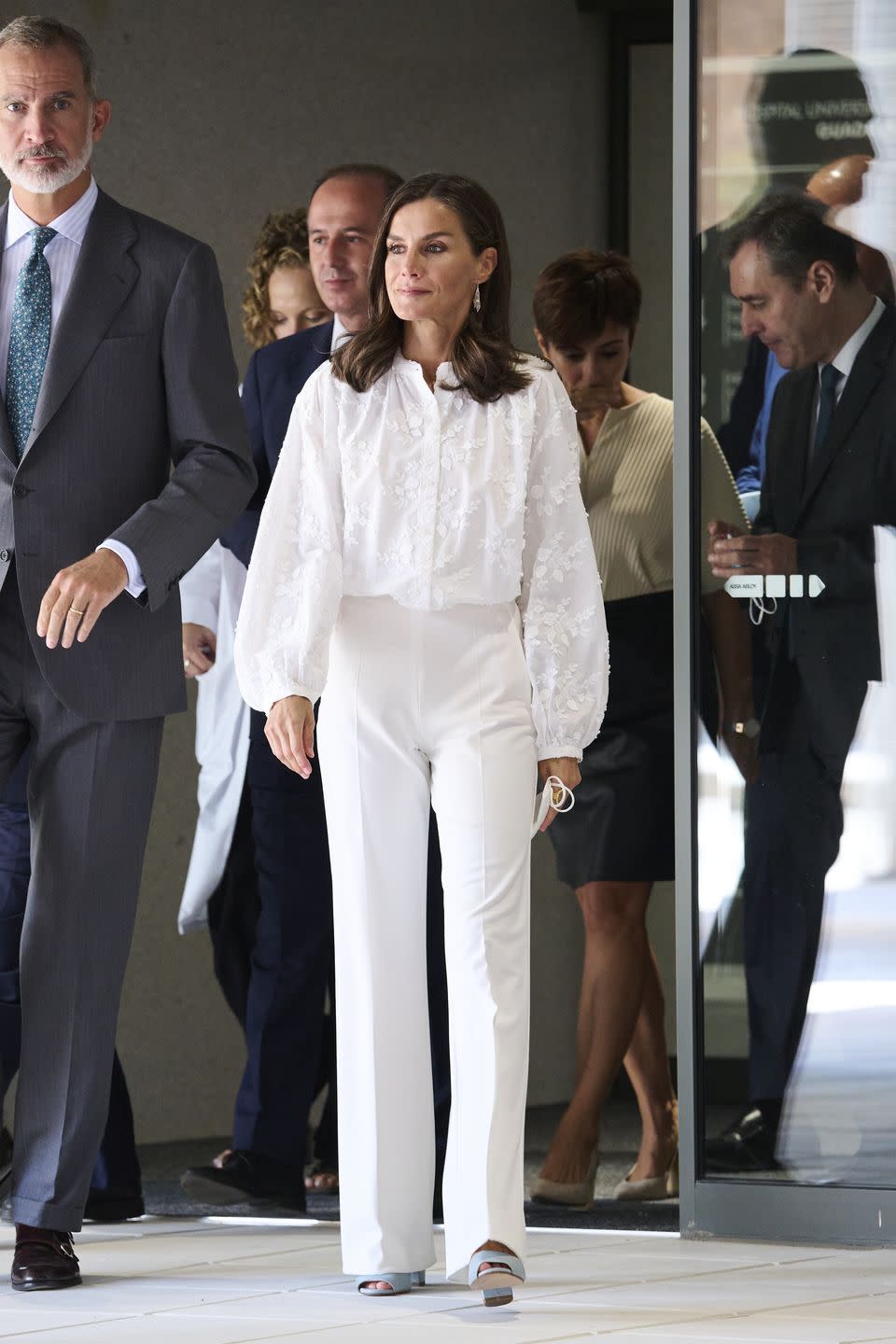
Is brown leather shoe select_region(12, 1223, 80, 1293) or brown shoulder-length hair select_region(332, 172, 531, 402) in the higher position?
brown shoulder-length hair select_region(332, 172, 531, 402)

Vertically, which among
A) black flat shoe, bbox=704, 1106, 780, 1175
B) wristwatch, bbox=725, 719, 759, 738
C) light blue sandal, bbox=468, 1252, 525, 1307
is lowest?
light blue sandal, bbox=468, 1252, 525, 1307

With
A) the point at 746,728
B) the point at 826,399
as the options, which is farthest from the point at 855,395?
the point at 746,728

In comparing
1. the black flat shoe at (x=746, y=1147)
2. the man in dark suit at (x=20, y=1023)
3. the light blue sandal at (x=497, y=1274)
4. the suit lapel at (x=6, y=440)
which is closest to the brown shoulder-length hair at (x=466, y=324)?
the suit lapel at (x=6, y=440)

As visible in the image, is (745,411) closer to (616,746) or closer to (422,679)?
(616,746)

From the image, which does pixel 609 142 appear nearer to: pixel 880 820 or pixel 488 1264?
pixel 880 820

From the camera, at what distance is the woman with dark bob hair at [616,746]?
13.1 ft

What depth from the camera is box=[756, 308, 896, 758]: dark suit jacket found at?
3533 mm

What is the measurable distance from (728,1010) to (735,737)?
0.43 metres

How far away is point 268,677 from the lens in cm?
308

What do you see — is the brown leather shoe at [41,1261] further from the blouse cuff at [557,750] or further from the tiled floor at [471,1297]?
the blouse cuff at [557,750]

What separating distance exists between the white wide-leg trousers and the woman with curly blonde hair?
1497mm

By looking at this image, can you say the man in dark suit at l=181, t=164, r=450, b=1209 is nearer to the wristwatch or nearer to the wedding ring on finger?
the wristwatch

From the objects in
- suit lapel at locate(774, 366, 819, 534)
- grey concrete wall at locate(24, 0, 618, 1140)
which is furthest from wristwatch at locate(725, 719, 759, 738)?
grey concrete wall at locate(24, 0, 618, 1140)

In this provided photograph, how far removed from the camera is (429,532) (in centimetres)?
305
